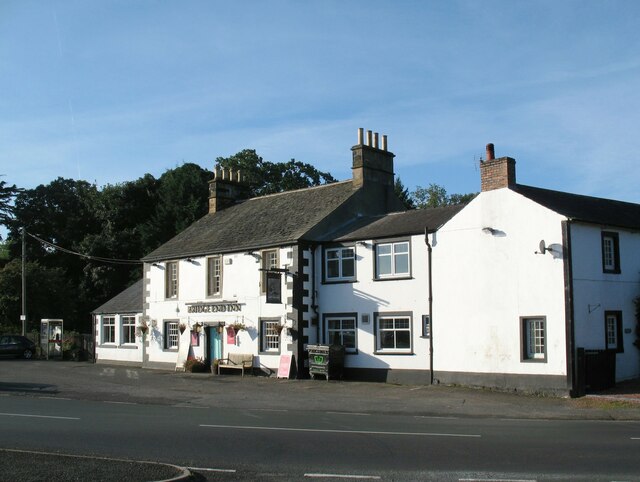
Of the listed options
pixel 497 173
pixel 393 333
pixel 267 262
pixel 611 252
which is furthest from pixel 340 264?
pixel 611 252

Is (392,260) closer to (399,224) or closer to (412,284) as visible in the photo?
(412,284)

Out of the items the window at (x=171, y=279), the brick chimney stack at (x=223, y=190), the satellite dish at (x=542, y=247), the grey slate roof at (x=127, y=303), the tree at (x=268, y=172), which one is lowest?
the grey slate roof at (x=127, y=303)

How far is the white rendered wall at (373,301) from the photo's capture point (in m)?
26.3

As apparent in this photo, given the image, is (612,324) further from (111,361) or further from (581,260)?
(111,361)

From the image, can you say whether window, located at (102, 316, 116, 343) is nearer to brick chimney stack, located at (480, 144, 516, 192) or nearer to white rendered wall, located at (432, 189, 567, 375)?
white rendered wall, located at (432, 189, 567, 375)

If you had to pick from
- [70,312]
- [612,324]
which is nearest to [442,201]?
[70,312]

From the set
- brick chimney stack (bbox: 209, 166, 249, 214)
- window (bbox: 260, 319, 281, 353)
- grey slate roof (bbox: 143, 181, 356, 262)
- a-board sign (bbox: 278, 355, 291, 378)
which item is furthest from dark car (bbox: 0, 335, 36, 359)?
a-board sign (bbox: 278, 355, 291, 378)

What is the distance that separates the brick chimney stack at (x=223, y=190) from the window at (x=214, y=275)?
6209mm

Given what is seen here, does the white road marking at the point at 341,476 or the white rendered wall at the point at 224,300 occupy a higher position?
the white rendered wall at the point at 224,300

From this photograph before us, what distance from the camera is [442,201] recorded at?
7488 cm

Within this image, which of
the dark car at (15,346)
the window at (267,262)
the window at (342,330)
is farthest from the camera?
the dark car at (15,346)

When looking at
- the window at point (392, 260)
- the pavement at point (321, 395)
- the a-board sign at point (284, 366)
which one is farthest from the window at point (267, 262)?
the window at point (392, 260)

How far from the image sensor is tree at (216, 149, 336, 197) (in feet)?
203

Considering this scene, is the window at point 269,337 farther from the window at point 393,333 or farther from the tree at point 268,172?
the tree at point 268,172
